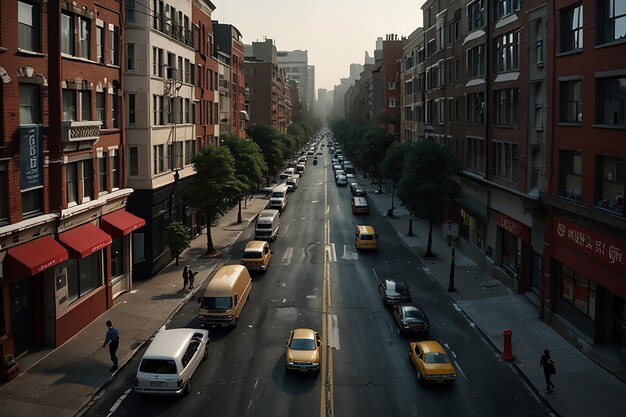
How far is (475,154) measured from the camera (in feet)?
149

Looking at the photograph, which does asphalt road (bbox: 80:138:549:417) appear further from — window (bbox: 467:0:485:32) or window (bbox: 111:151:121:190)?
window (bbox: 467:0:485:32)

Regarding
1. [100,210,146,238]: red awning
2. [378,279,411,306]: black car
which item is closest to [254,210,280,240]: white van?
[100,210,146,238]: red awning

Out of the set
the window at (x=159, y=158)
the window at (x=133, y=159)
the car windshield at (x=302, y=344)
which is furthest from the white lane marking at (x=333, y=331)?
the window at (x=159, y=158)

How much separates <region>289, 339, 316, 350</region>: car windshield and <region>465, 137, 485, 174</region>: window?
24203 millimetres

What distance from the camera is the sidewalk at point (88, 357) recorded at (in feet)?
66.8

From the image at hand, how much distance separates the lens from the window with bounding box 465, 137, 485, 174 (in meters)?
43.4

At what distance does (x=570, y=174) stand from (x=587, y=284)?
5.33 metres

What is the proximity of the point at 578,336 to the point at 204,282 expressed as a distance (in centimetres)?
2213

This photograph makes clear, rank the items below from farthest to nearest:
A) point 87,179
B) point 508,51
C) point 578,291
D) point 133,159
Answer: point 133,159 → point 508,51 → point 87,179 → point 578,291

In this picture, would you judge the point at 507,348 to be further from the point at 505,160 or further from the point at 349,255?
the point at 349,255

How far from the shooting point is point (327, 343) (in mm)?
26859

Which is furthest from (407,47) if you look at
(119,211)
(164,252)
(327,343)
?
(327,343)

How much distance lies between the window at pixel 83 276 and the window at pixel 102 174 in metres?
3.65

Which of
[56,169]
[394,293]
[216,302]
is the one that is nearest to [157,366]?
[216,302]
